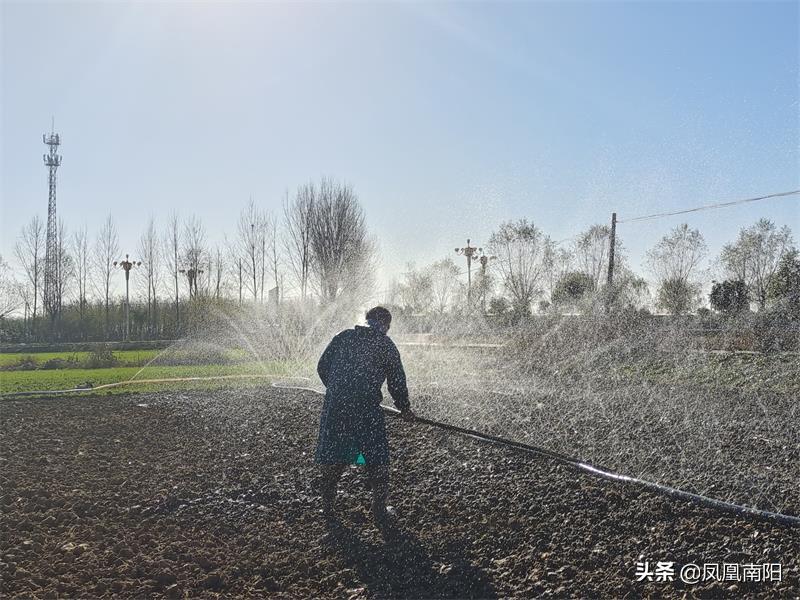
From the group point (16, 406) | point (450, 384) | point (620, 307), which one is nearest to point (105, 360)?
point (16, 406)

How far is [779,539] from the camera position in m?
3.70

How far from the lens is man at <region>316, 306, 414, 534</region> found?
474 centimetres

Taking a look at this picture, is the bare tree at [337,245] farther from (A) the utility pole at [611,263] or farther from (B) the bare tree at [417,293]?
(A) the utility pole at [611,263]

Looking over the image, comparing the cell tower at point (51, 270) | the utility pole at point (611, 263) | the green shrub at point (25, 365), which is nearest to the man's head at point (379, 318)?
the utility pole at point (611, 263)

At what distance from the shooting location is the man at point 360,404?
4.74 metres

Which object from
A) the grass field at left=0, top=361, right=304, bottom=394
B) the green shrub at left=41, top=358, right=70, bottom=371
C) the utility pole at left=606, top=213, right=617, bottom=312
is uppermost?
the utility pole at left=606, top=213, right=617, bottom=312

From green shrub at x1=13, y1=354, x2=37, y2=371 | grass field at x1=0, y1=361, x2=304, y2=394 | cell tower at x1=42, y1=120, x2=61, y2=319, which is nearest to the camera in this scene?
grass field at x1=0, y1=361, x2=304, y2=394

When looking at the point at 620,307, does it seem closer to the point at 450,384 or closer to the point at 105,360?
the point at 450,384

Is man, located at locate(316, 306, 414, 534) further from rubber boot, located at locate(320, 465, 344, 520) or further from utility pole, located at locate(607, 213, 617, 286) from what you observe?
utility pole, located at locate(607, 213, 617, 286)

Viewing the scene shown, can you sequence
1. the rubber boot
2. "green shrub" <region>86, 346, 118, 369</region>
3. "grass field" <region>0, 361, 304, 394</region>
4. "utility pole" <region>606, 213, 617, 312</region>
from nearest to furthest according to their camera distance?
the rubber boot < "grass field" <region>0, 361, 304, 394</region> < "utility pole" <region>606, 213, 617, 312</region> < "green shrub" <region>86, 346, 118, 369</region>

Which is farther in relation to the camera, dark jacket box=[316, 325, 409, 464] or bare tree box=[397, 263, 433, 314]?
bare tree box=[397, 263, 433, 314]

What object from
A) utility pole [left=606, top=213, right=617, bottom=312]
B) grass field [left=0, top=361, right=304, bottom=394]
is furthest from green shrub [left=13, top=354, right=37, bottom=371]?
utility pole [left=606, top=213, right=617, bottom=312]

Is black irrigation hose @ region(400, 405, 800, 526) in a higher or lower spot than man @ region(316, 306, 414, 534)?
lower

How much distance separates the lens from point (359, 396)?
4789 millimetres
